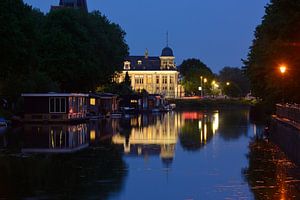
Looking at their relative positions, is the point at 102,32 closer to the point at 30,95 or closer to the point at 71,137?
the point at 30,95

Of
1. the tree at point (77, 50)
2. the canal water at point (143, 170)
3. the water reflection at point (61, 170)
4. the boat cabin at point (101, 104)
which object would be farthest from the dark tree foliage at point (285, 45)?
the boat cabin at point (101, 104)

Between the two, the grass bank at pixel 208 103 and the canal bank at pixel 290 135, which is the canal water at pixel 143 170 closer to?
the canal bank at pixel 290 135

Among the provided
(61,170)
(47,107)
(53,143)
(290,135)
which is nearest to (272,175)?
(61,170)

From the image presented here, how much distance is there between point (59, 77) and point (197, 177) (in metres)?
55.4

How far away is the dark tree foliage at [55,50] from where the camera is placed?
56406mm

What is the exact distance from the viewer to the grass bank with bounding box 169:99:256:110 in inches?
6186

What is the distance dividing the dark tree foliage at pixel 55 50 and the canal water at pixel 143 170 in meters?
18.6

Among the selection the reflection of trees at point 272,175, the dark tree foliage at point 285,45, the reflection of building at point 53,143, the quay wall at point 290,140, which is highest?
the dark tree foliage at point 285,45

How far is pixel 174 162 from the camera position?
2786 centimetres

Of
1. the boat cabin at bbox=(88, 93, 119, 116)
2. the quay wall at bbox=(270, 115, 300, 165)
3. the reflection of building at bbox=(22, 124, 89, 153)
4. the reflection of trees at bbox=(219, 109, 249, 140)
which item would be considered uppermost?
the boat cabin at bbox=(88, 93, 119, 116)

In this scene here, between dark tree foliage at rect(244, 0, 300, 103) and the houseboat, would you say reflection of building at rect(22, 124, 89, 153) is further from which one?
the houseboat

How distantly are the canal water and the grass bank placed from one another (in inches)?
4616

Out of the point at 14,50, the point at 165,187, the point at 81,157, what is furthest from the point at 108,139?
the point at 165,187


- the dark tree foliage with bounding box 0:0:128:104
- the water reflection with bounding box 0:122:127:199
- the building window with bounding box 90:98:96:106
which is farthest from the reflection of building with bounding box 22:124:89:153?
the building window with bounding box 90:98:96:106
